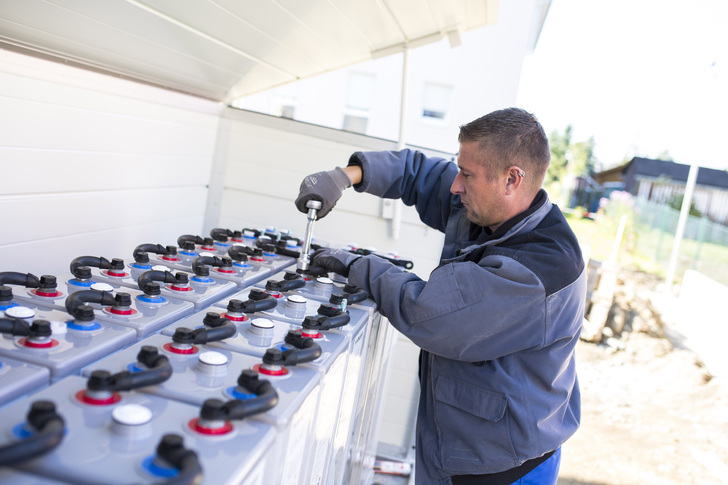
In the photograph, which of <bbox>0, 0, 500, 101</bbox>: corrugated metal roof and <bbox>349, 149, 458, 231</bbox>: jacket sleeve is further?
<bbox>349, 149, 458, 231</bbox>: jacket sleeve

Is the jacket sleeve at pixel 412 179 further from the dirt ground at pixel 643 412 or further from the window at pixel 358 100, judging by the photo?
the window at pixel 358 100

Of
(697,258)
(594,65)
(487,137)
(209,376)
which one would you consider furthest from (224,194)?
(594,65)

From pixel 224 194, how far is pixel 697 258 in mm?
13067

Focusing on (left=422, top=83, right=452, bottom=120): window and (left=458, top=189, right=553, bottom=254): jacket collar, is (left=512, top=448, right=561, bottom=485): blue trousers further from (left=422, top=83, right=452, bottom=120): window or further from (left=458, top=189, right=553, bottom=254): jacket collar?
(left=422, top=83, right=452, bottom=120): window

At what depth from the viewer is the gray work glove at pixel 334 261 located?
2100 mm

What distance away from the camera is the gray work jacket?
167 cm

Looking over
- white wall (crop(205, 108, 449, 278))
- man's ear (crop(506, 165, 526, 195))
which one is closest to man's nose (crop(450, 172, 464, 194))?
man's ear (crop(506, 165, 526, 195))

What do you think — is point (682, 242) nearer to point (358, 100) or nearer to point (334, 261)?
point (358, 100)

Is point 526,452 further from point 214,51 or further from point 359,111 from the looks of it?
point 359,111

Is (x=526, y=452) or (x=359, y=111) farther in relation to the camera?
(x=359, y=111)

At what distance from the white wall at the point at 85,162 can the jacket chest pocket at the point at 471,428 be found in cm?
156

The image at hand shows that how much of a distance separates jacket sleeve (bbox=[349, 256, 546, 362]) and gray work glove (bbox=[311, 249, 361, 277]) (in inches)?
14.5

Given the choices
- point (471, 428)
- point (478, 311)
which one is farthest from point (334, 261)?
point (471, 428)

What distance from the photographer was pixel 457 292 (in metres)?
1.69
